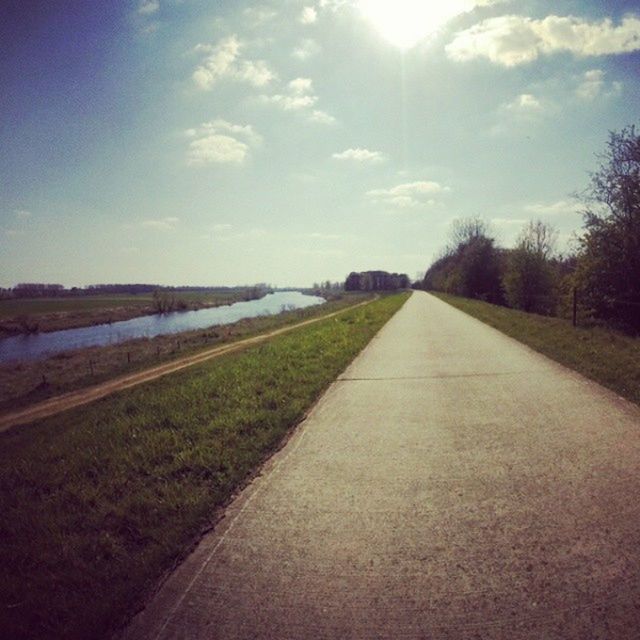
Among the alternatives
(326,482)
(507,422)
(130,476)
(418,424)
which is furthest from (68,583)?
(507,422)

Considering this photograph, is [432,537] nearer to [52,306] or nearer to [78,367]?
[78,367]

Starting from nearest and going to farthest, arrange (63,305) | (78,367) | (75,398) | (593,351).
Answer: (593,351)
(75,398)
(78,367)
(63,305)

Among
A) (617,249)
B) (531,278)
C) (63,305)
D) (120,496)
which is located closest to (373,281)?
(63,305)

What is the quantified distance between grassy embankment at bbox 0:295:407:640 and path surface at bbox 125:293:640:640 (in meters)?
0.33

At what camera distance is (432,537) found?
3.28m

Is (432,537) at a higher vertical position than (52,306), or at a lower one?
lower

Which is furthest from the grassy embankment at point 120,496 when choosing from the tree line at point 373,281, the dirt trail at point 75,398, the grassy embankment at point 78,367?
the tree line at point 373,281

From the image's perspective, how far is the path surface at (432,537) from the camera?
98.1 inches

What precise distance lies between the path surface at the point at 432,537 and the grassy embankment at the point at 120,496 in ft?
1.07

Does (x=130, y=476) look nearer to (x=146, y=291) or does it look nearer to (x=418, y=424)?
(x=418, y=424)

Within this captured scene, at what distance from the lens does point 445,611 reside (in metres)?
2.53

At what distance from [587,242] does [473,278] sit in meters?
33.9

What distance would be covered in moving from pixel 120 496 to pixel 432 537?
347cm

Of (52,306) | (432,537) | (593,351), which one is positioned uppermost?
(52,306)
